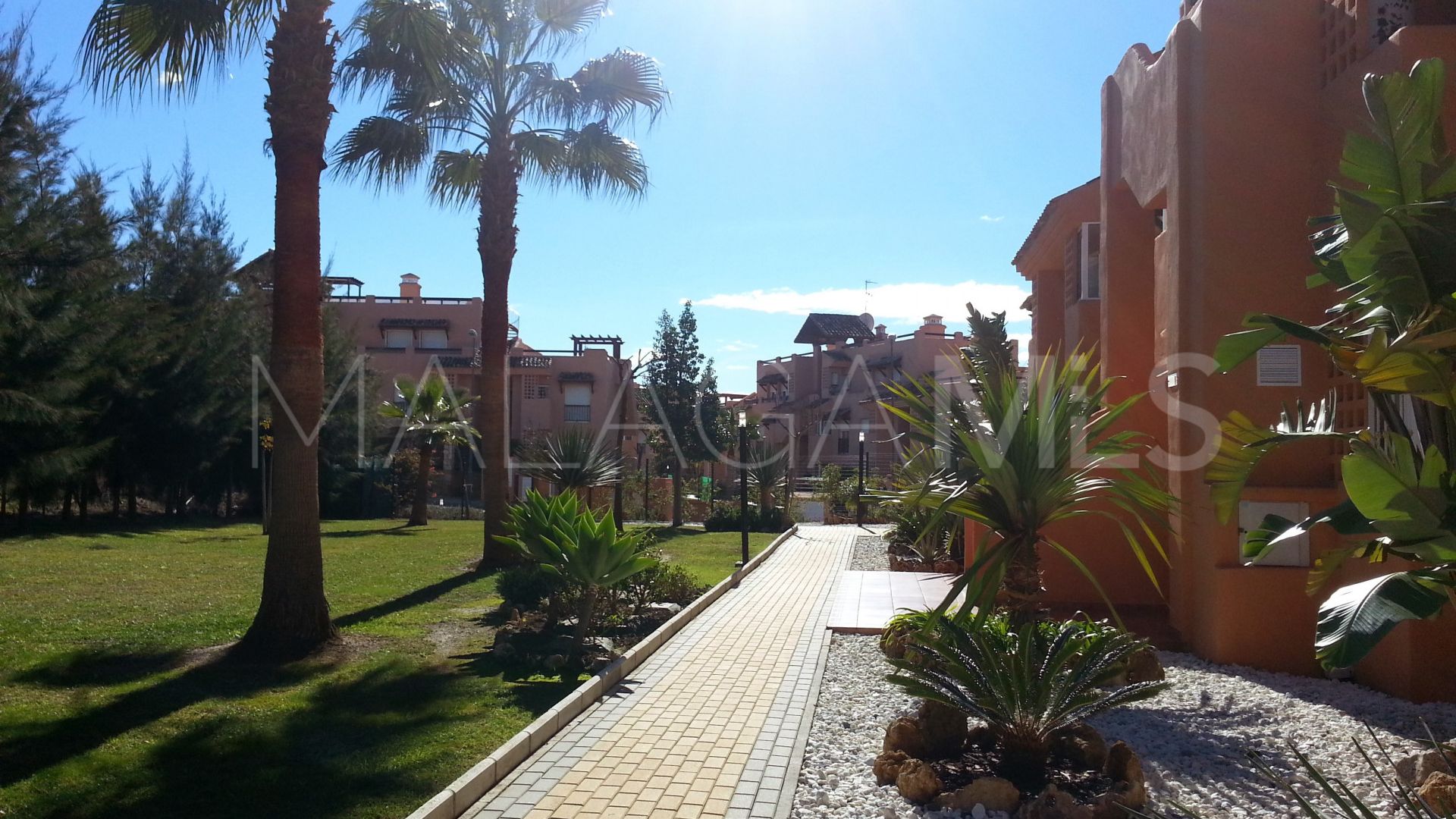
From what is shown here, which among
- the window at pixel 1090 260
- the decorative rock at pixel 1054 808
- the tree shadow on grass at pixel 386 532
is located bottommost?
the decorative rock at pixel 1054 808

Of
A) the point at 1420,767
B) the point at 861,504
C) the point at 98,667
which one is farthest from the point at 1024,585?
the point at 861,504

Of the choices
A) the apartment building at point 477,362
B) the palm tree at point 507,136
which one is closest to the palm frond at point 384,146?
the palm tree at point 507,136

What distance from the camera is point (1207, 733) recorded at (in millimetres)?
6688

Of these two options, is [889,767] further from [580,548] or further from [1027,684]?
[580,548]

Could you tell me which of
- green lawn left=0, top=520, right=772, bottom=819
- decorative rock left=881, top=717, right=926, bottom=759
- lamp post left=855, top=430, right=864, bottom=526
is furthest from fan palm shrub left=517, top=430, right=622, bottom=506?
decorative rock left=881, top=717, right=926, bottom=759

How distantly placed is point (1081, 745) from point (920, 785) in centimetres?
103

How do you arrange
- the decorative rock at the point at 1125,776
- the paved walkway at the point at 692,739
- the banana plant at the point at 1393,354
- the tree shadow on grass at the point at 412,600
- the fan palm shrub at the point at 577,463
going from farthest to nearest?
the fan palm shrub at the point at 577,463 → the tree shadow on grass at the point at 412,600 → the paved walkway at the point at 692,739 → the decorative rock at the point at 1125,776 → the banana plant at the point at 1393,354

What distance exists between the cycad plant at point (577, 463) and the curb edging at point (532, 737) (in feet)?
26.4

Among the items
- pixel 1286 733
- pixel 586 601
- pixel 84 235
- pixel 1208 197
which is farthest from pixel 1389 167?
pixel 84 235

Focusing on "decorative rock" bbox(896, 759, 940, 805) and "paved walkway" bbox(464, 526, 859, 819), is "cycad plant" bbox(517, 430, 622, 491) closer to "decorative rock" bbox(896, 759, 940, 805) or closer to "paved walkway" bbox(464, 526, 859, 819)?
"paved walkway" bbox(464, 526, 859, 819)

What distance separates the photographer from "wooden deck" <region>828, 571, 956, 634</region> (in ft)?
38.0

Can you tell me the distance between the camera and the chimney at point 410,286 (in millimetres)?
54566

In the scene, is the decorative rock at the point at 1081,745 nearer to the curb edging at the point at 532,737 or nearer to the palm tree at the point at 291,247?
the curb edging at the point at 532,737

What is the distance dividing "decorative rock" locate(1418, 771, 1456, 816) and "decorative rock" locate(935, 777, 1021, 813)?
1780 mm
